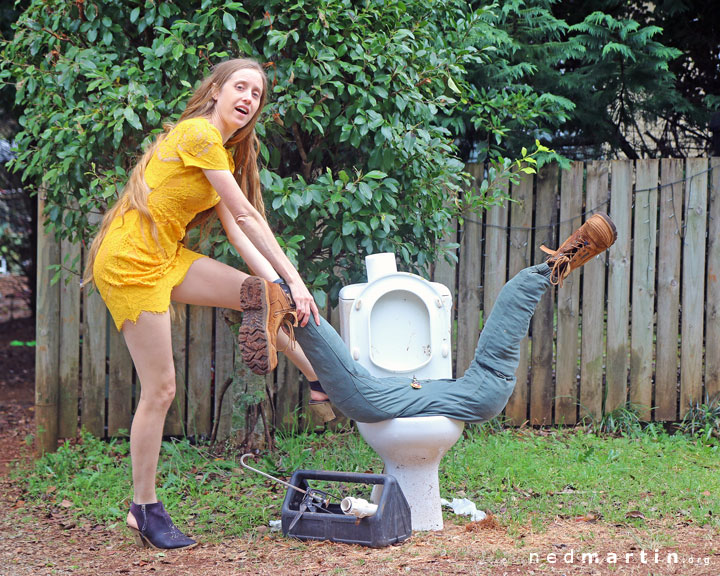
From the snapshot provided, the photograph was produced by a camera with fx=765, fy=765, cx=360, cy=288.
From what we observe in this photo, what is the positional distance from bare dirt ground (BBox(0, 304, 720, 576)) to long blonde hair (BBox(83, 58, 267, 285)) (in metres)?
1.12

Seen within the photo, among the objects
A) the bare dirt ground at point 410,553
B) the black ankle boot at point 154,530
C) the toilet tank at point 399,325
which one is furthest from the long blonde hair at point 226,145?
the bare dirt ground at point 410,553

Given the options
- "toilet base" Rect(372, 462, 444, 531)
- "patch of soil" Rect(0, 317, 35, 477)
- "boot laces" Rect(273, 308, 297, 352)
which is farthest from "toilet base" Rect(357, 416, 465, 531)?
"patch of soil" Rect(0, 317, 35, 477)

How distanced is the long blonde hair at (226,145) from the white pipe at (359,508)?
1.18 metres

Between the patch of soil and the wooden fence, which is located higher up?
the wooden fence

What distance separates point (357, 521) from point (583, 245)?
1372mm

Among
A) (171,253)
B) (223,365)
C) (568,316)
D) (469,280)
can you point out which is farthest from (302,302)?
(568,316)

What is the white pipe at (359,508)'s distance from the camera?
271cm

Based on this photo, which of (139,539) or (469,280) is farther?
(469,280)

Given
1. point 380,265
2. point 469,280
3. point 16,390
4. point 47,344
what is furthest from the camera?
point 16,390

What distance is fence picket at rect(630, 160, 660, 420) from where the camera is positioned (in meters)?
4.60

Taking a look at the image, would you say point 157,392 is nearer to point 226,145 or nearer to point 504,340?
point 226,145

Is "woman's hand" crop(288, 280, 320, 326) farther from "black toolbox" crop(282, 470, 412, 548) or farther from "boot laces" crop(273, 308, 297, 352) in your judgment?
"black toolbox" crop(282, 470, 412, 548)

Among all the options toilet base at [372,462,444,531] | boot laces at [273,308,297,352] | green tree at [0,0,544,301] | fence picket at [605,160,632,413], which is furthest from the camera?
fence picket at [605,160,632,413]

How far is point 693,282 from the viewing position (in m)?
4.62
